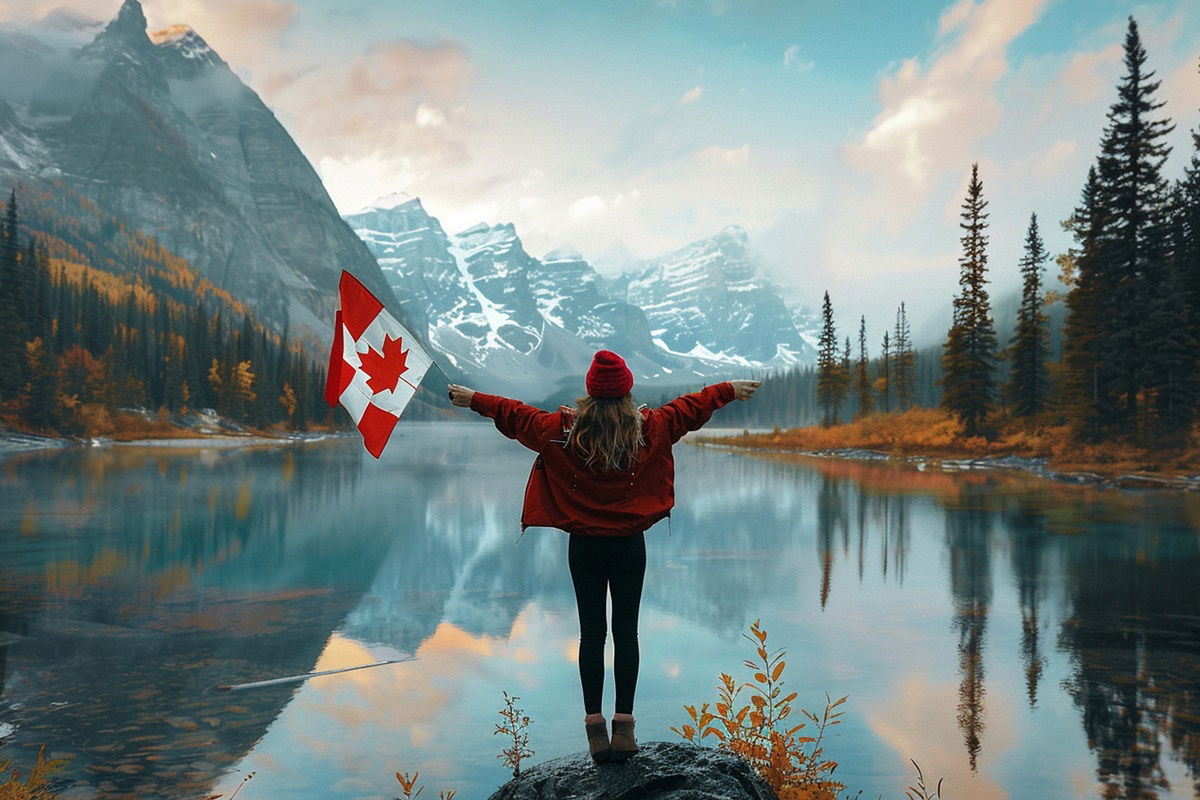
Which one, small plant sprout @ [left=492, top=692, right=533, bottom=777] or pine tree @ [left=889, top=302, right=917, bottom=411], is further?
pine tree @ [left=889, top=302, right=917, bottom=411]

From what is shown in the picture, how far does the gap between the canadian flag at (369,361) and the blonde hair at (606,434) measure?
7.37 ft

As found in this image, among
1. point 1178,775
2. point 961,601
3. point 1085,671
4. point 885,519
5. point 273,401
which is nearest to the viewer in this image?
point 1178,775

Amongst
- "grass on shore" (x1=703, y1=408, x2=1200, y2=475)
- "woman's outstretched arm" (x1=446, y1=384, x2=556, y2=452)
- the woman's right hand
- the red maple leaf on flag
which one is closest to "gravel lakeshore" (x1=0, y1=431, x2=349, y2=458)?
→ "grass on shore" (x1=703, y1=408, x2=1200, y2=475)

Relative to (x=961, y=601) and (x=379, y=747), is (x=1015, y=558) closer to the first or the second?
(x=961, y=601)

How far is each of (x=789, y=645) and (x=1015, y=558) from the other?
389 inches

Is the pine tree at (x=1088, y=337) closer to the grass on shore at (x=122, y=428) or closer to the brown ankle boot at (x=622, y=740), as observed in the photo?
the brown ankle boot at (x=622, y=740)

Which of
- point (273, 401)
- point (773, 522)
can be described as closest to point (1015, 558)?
point (773, 522)

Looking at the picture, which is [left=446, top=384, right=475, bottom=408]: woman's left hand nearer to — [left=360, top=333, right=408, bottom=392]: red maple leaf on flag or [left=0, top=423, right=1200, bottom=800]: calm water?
[left=360, top=333, right=408, bottom=392]: red maple leaf on flag

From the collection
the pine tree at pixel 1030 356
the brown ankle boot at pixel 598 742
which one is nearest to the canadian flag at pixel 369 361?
the brown ankle boot at pixel 598 742

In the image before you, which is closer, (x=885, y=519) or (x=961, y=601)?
(x=961, y=601)

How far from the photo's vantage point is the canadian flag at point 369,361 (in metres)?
7.13

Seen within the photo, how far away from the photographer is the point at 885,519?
1152 inches

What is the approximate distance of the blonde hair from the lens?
5320 millimetres

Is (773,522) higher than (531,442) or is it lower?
lower
